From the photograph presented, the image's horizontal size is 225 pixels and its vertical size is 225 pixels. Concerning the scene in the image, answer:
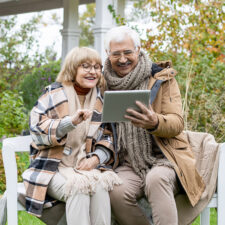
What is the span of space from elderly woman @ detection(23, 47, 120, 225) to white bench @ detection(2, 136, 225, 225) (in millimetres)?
92

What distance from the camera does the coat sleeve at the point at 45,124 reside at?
117 inches

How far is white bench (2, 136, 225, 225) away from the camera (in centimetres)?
304

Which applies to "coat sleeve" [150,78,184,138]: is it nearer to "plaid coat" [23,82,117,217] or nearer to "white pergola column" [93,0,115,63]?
"plaid coat" [23,82,117,217]

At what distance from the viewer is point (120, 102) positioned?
9.41 ft

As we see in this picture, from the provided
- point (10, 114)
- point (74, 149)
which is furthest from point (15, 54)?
point (74, 149)

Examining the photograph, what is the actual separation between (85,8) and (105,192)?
1666cm

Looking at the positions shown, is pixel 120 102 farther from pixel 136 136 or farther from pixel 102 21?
pixel 102 21

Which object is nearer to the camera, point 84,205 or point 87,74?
point 84,205

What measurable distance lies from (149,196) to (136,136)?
410mm

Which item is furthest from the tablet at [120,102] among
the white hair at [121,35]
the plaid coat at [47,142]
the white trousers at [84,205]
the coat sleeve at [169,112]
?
the white hair at [121,35]

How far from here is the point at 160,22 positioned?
7.10 metres

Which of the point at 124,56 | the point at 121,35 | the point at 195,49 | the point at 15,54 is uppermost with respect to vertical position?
the point at 15,54

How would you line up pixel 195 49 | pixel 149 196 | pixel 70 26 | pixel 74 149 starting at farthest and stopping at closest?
pixel 70 26, pixel 195 49, pixel 74 149, pixel 149 196

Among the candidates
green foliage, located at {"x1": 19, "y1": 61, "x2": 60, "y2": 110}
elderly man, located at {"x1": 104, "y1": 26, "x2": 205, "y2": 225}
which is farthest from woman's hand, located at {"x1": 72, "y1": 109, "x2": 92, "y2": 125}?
green foliage, located at {"x1": 19, "y1": 61, "x2": 60, "y2": 110}
